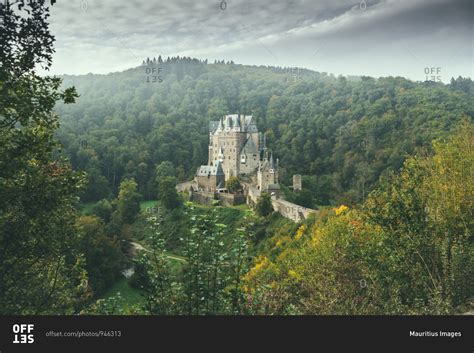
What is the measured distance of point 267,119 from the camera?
4909 cm

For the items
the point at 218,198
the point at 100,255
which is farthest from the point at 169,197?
the point at 218,198

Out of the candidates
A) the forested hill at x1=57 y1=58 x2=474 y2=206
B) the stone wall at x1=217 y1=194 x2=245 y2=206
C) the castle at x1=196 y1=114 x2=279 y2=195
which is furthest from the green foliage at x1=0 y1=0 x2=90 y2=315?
the castle at x1=196 y1=114 x2=279 y2=195

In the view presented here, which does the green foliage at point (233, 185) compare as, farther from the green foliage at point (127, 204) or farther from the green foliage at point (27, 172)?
the green foliage at point (27, 172)

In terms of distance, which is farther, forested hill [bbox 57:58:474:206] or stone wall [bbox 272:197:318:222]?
stone wall [bbox 272:197:318:222]

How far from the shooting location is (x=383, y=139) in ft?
145

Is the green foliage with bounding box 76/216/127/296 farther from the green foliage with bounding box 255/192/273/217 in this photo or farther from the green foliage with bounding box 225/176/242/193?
the green foliage with bounding box 225/176/242/193

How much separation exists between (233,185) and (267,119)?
19851 mm

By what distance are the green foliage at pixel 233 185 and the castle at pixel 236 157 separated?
2.05ft

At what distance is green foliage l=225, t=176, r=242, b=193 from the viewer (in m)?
30.9

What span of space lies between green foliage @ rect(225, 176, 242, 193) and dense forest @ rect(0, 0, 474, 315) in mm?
2889

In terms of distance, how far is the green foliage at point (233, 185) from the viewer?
30.9 metres

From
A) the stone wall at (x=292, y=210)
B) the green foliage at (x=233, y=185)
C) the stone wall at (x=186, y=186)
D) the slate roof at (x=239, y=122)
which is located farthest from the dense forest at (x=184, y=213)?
the green foliage at (x=233, y=185)
